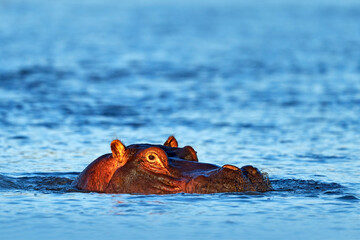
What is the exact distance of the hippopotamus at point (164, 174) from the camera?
10.1 m

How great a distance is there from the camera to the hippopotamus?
398 inches

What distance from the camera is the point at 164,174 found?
10.3 m

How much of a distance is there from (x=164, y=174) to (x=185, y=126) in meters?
7.36

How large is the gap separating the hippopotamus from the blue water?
0.48ft

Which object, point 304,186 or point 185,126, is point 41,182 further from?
point 185,126

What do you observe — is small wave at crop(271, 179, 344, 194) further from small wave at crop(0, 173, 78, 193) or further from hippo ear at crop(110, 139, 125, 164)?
small wave at crop(0, 173, 78, 193)

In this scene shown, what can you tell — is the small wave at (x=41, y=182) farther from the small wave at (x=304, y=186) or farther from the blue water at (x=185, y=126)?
the small wave at (x=304, y=186)

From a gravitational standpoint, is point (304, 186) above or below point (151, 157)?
below

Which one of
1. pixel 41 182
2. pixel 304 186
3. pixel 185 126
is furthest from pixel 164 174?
pixel 185 126

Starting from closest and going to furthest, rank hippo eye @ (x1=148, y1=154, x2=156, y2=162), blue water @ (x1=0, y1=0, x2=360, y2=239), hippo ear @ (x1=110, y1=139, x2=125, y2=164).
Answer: blue water @ (x1=0, y1=0, x2=360, y2=239)
hippo eye @ (x1=148, y1=154, x2=156, y2=162)
hippo ear @ (x1=110, y1=139, x2=125, y2=164)

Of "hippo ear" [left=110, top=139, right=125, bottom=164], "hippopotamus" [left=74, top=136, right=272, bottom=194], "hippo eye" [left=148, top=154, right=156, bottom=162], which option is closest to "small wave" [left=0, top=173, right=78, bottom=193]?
"hippopotamus" [left=74, top=136, right=272, bottom=194]

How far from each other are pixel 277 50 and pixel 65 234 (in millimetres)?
29637

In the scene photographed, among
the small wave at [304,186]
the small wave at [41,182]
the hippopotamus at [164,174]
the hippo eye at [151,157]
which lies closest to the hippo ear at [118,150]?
the hippopotamus at [164,174]

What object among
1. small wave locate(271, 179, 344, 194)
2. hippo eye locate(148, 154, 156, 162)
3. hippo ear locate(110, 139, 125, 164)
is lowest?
small wave locate(271, 179, 344, 194)
